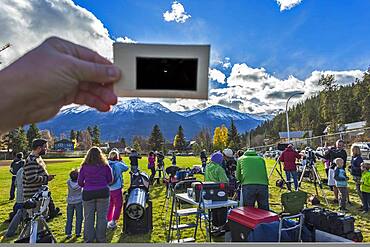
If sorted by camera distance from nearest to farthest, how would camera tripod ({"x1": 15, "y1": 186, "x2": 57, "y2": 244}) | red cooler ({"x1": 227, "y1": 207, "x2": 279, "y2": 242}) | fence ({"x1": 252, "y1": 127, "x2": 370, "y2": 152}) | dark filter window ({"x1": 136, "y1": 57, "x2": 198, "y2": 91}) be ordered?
dark filter window ({"x1": 136, "y1": 57, "x2": 198, "y2": 91}) → camera tripod ({"x1": 15, "y1": 186, "x2": 57, "y2": 244}) → red cooler ({"x1": 227, "y1": 207, "x2": 279, "y2": 242}) → fence ({"x1": 252, "y1": 127, "x2": 370, "y2": 152})

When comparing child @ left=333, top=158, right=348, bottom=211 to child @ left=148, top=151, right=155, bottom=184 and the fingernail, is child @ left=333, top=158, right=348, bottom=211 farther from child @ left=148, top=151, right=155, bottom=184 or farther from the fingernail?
the fingernail

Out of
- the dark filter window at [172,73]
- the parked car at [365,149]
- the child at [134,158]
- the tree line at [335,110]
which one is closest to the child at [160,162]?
the child at [134,158]

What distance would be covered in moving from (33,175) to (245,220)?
1.83 metres

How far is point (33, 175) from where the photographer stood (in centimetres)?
272

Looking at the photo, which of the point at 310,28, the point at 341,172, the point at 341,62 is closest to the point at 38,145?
the point at 310,28

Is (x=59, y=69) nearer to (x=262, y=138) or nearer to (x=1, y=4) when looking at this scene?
(x=1, y=4)

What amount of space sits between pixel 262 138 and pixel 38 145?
31.0ft

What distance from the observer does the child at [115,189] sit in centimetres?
331

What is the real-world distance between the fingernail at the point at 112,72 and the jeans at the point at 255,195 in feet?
8.64

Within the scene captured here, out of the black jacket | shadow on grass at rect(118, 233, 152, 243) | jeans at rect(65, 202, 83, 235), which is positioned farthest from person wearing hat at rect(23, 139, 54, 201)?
the black jacket

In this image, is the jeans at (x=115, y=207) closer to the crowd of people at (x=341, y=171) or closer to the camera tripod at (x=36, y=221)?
the camera tripod at (x=36, y=221)

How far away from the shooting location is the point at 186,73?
0.97m

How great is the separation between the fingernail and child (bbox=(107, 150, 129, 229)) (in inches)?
113

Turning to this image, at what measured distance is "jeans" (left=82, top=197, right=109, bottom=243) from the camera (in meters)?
2.72
